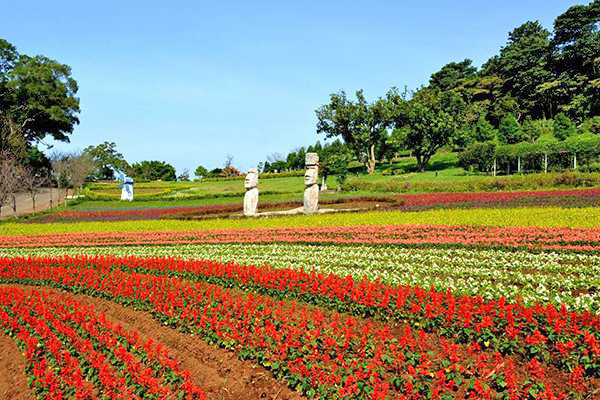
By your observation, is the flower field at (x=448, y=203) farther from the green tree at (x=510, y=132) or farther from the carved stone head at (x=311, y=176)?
the green tree at (x=510, y=132)

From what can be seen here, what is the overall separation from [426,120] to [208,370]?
4714cm

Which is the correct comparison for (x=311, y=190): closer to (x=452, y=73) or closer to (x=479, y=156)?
(x=479, y=156)

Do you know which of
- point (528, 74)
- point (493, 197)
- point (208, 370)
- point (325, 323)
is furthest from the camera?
point (528, 74)

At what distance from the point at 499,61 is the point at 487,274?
79255 mm

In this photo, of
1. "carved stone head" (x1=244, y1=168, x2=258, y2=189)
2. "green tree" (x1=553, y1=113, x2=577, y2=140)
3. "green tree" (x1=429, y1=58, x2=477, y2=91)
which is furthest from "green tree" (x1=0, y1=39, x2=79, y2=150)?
"green tree" (x1=429, y1=58, x2=477, y2=91)

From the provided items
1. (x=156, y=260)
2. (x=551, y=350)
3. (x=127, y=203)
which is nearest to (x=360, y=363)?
(x=551, y=350)

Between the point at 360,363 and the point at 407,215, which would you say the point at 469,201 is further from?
the point at 360,363

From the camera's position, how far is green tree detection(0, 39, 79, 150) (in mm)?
49594

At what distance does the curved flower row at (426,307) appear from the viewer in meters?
5.67

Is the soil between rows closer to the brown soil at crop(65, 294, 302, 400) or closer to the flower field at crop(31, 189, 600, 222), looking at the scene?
the brown soil at crop(65, 294, 302, 400)

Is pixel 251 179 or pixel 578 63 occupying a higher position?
pixel 578 63

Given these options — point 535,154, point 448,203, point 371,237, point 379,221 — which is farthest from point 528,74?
point 371,237

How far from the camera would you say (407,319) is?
708cm

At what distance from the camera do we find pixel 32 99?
5116cm
